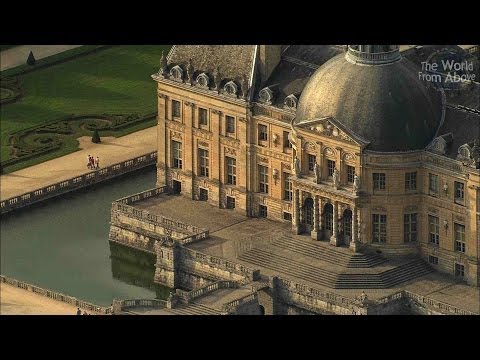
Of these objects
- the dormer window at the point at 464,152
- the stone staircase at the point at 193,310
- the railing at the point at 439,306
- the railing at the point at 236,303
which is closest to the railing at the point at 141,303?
the stone staircase at the point at 193,310

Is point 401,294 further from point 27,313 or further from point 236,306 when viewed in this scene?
point 27,313

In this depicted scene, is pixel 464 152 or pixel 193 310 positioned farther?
pixel 464 152

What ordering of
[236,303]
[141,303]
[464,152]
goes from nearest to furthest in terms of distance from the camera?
[236,303] → [141,303] → [464,152]

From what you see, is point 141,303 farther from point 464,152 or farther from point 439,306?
point 464,152

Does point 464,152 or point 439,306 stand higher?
point 464,152

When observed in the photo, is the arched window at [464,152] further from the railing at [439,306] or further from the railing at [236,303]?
the railing at [236,303]

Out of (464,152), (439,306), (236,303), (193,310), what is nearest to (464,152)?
(464,152)

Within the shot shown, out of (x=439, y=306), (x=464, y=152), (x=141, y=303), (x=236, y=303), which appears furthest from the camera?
(x=464, y=152)

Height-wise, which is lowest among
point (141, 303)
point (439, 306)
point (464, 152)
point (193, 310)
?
point (193, 310)

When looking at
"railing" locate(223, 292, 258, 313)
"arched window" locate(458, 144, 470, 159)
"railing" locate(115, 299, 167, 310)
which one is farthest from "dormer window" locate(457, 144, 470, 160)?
"railing" locate(115, 299, 167, 310)

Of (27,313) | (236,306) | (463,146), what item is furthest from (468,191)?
(27,313)

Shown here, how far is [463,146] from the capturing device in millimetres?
199250

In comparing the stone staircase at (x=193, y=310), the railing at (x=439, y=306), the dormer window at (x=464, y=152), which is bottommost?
the stone staircase at (x=193, y=310)

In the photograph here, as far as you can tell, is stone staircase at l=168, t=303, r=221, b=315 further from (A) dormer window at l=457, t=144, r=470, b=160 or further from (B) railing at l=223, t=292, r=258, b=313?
(A) dormer window at l=457, t=144, r=470, b=160
